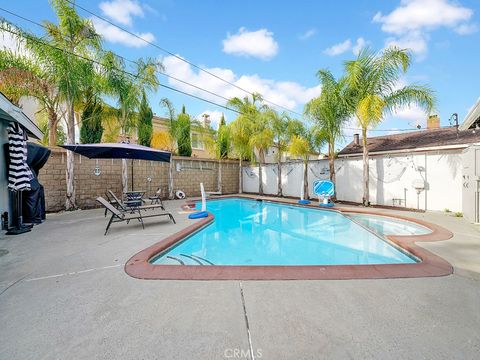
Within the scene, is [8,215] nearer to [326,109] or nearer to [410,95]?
[326,109]

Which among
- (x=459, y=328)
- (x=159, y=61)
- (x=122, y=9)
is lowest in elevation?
(x=459, y=328)

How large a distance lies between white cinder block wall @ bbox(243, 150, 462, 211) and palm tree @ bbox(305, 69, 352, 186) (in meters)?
2.01

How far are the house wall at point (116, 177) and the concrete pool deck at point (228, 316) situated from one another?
23.2ft

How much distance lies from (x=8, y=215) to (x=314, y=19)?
13708mm

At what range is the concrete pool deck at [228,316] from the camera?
184 centimetres

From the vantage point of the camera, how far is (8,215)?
6254 mm

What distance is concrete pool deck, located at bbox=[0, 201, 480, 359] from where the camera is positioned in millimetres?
1837

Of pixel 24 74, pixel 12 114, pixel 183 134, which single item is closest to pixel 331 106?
pixel 183 134

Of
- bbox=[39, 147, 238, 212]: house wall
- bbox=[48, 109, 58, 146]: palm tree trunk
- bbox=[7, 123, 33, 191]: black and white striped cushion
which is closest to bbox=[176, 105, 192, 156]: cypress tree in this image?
bbox=[39, 147, 238, 212]: house wall

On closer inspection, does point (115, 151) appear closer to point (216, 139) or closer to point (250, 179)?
point (216, 139)

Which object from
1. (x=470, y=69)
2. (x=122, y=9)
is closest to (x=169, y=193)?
(x=122, y=9)

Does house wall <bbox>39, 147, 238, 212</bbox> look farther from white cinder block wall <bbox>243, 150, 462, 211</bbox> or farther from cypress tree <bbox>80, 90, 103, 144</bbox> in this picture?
white cinder block wall <bbox>243, 150, 462, 211</bbox>

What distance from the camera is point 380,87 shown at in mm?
9695

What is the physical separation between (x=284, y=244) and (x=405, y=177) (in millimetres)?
7287
